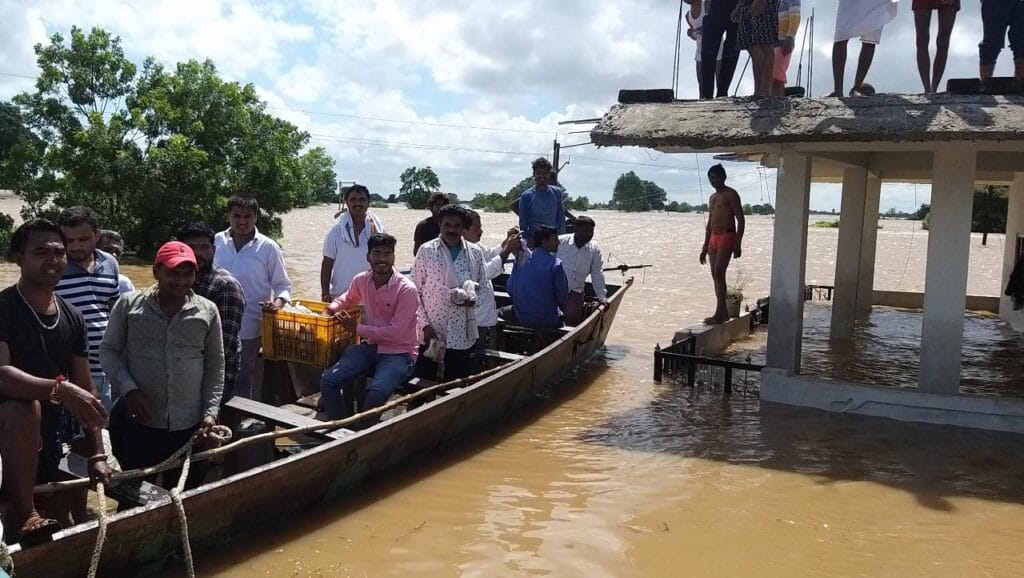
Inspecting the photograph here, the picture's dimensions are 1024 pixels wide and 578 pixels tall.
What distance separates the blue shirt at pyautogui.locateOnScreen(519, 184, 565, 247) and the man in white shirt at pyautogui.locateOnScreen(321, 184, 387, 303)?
2837 millimetres

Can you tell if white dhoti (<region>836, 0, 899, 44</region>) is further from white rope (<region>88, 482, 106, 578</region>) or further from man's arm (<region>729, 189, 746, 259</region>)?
white rope (<region>88, 482, 106, 578</region>)

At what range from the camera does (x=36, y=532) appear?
10.8 feet

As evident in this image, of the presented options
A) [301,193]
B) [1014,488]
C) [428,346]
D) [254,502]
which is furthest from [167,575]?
[301,193]

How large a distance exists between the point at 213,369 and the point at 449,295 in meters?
2.52

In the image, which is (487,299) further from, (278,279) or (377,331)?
(278,279)

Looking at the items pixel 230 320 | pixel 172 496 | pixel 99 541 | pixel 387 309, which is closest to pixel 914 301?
pixel 387 309

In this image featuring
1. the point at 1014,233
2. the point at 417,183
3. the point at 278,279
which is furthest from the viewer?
the point at 417,183

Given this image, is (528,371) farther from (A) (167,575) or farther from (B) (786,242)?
(A) (167,575)

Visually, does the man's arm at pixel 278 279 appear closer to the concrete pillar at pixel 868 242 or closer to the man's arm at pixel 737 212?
the man's arm at pixel 737 212

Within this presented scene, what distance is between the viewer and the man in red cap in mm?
3965

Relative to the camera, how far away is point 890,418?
7414 millimetres

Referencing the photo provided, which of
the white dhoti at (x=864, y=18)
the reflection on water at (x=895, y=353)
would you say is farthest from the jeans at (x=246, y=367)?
the white dhoti at (x=864, y=18)

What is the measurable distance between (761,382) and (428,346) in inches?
141

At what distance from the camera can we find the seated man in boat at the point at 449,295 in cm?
636
